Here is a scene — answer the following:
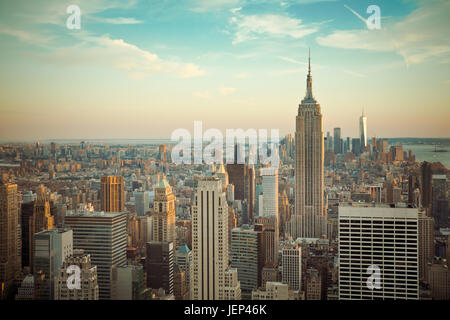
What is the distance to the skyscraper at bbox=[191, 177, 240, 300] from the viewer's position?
4777mm

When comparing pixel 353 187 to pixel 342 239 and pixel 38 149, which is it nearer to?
pixel 342 239

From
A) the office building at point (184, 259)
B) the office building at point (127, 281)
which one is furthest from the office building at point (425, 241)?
the office building at point (127, 281)

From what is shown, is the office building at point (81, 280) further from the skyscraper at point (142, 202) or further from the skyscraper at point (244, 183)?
the skyscraper at point (244, 183)

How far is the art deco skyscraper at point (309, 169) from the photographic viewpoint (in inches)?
211

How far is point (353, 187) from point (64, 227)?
3554 millimetres

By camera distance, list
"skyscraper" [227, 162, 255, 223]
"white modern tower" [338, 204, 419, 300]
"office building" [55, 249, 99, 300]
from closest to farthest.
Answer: "office building" [55, 249, 99, 300], "white modern tower" [338, 204, 419, 300], "skyscraper" [227, 162, 255, 223]

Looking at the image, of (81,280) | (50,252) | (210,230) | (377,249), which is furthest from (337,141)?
(50,252)

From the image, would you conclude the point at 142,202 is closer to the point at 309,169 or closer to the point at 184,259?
the point at 184,259

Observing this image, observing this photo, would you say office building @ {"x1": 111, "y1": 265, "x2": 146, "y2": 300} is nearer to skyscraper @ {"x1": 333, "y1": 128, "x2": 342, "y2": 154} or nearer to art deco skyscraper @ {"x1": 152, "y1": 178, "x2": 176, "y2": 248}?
art deco skyscraper @ {"x1": 152, "y1": 178, "x2": 176, "y2": 248}

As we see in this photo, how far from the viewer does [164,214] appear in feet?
16.7

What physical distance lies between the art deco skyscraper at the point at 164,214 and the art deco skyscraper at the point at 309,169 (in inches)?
70.4

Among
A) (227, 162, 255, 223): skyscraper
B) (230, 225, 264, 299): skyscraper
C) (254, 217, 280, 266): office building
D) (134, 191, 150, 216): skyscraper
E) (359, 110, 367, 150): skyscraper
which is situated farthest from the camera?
(254, 217, 280, 266): office building

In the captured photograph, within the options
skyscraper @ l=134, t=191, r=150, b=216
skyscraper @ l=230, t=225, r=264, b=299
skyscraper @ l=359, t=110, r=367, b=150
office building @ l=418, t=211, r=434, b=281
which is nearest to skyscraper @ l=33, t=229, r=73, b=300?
skyscraper @ l=134, t=191, r=150, b=216

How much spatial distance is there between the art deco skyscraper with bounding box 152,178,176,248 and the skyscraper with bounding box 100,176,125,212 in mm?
440
